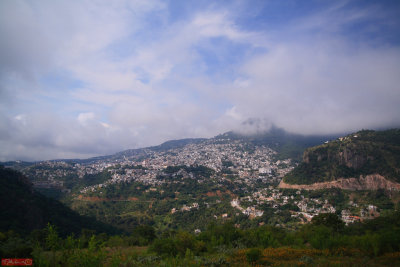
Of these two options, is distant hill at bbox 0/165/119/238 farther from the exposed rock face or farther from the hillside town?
the exposed rock face

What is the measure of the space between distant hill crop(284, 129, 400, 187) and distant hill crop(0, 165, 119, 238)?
83418 mm

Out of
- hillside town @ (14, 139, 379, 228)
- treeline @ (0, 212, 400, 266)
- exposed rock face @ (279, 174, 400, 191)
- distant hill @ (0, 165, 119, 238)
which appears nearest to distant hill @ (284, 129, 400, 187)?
exposed rock face @ (279, 174, 400, 191)

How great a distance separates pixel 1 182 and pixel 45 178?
57461 millimetres

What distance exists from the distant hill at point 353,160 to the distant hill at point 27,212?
83.4m

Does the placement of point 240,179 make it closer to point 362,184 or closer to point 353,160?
point 353,160

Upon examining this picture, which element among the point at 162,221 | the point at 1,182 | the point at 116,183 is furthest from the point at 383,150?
the point at 1,182

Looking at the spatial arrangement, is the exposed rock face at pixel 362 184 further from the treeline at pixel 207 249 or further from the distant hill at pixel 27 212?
the distant hill at pixel 27 212

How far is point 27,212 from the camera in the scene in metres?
40.0

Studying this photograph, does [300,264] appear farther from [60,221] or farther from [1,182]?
[1,182]

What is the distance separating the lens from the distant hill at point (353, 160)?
246 ft

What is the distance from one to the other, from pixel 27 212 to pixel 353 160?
11050cm

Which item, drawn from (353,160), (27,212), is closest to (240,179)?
(353,160)

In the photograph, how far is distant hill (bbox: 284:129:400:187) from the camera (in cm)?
7512

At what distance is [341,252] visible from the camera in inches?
467
